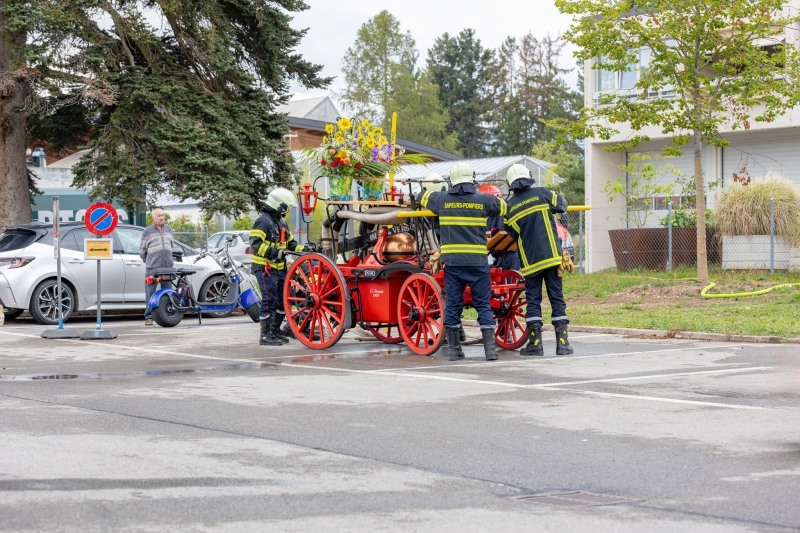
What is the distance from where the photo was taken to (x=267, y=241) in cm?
1475

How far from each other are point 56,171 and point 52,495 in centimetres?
2984

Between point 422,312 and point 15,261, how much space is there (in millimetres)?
9068

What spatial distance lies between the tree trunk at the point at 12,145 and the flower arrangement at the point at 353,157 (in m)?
12.9

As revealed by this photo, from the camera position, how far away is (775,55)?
21.5 meters

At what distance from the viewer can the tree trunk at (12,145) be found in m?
25.0

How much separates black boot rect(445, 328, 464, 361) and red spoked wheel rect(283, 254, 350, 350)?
155cm

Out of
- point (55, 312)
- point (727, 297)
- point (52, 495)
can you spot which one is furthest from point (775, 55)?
point (52, 495)

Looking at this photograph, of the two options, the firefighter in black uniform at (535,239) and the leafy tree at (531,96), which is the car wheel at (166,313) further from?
the leafy tree at (531,96)

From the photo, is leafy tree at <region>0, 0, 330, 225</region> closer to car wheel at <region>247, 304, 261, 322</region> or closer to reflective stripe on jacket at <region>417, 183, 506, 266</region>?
car wheel at <region>247, 304, 261, 322</region>

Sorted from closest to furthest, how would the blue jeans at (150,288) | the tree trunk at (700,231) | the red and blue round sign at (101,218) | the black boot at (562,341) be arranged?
the black boot at (562,341) < the red and blue round sign at (101,218) < the blue jeans at (150,288) < the tree trunk at (700,231)

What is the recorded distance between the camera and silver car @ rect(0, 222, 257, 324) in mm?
19094

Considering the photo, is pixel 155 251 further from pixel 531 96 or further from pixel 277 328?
pixel 531 96

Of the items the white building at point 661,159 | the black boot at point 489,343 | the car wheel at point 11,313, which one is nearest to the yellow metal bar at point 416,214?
the black boot at point 489,343

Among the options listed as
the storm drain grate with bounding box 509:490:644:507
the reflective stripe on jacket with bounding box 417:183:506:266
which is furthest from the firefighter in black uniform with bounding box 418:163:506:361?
the storm drain grate with bounding box 509:490:644:507
